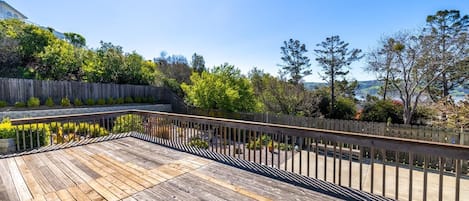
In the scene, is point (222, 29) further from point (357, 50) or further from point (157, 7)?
point (357, 50)

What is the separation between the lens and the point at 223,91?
11172 mm

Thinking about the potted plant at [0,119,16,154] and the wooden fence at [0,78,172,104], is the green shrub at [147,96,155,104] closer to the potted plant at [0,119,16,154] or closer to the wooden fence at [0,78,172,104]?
the wooden fence at [0,78,172,104]

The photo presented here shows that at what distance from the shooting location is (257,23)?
31.8 ft

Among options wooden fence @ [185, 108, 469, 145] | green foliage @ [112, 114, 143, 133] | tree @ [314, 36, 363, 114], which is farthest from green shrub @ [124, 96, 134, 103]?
tree @ [314, 36, 363, 114]

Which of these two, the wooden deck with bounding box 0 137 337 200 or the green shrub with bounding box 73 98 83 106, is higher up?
the green shrub with bounding box 73 98 83 106

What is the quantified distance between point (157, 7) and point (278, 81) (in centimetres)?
897

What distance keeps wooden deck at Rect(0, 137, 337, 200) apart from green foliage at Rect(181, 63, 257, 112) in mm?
7370

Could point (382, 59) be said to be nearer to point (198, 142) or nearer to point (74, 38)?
point (198, 142)

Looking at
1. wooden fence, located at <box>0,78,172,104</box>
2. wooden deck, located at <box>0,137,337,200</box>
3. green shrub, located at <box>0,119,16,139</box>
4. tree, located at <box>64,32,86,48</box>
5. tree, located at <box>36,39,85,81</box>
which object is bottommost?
wooden deck, located at <box>0,137,337,200</box>

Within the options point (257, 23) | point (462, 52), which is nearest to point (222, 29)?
point (257, 23)

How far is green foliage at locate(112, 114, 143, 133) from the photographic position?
239 inches

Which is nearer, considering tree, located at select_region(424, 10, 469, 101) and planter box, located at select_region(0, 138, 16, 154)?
planter box, located at select_region(0, 138, 16, 154)

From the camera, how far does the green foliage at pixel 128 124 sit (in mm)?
6062

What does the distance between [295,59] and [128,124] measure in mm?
14021
